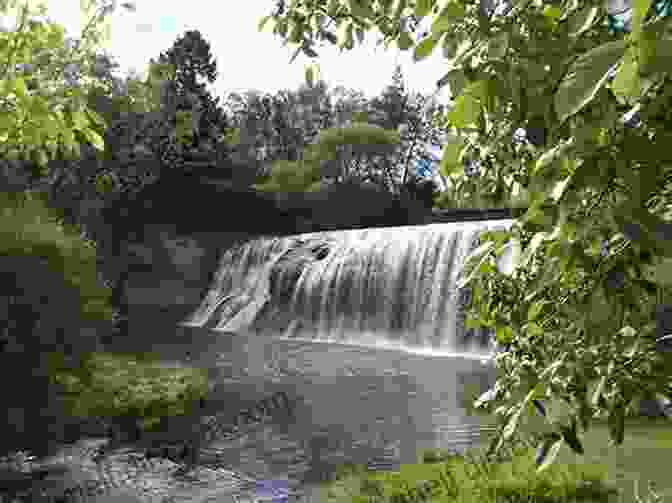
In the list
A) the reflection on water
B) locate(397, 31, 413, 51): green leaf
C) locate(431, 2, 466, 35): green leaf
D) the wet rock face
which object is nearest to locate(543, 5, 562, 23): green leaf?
locate(431, 2, 466, 35): green leaf

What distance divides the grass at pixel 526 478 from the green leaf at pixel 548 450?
9.71 feet

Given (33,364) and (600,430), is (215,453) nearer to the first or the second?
(33,364)

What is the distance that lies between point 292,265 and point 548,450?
1868 cm

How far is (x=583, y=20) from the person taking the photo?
759 mm

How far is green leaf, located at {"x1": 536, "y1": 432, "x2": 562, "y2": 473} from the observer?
41.5 inches

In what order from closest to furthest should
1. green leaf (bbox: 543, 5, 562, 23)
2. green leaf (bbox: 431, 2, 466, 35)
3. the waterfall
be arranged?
green leaf (bbox: 431, 2, 466, 35) < green leaf (bbox: 543, 5, 562, 23) < the waterfall

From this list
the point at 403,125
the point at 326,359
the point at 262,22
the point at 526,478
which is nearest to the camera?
the point at 262,22

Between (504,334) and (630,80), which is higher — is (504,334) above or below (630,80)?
below

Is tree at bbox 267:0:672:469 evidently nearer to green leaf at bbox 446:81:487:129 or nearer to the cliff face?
green leaf at bbox 446:81:487:129

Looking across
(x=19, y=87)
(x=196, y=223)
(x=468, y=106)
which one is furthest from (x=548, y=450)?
(x=196, y=223)

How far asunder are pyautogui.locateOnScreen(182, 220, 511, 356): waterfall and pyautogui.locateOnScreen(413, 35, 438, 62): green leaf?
12.3 meters

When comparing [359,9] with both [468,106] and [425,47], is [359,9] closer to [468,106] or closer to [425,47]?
[425,47]

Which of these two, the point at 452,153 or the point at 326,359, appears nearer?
the point at 452,153

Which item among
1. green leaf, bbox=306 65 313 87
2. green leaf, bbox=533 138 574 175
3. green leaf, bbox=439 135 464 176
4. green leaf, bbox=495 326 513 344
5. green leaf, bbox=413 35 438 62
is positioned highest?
green leaf, bbox=306 65 313 87
